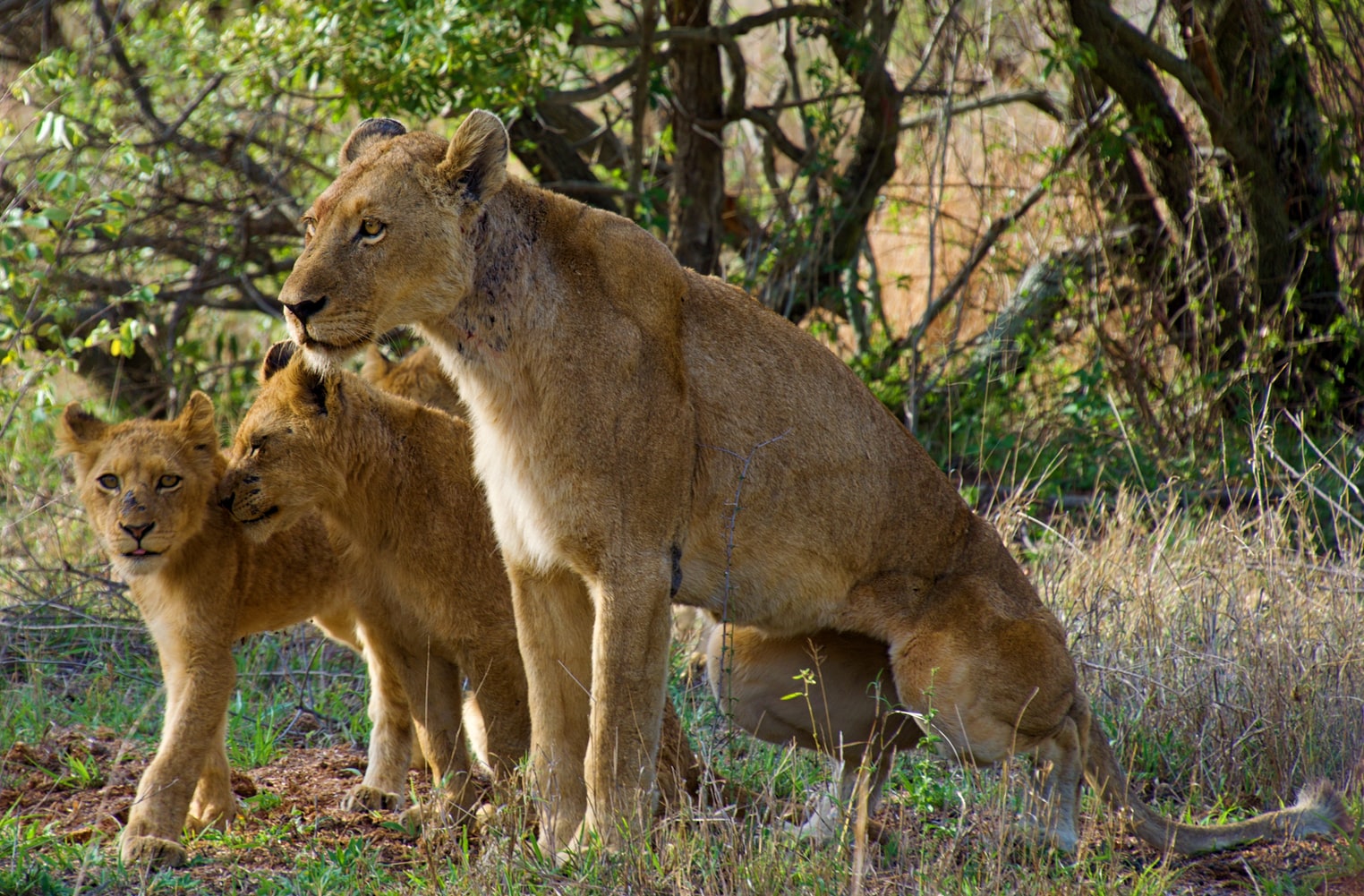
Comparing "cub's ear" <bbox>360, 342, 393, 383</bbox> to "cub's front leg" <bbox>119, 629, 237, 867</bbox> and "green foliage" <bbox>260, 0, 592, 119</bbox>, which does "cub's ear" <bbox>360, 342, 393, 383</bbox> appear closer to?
"green foliage" <bbox>260, 0, 592, 119</bbox>

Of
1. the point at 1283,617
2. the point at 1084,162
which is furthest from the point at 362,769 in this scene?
the point at 1084,162

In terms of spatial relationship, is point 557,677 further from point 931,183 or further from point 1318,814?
point 931,183

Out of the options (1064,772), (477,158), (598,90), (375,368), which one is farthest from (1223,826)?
(598,90)

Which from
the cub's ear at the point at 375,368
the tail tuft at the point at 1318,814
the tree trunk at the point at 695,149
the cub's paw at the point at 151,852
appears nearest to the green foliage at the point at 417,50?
the tree trunk at the point at 695,149

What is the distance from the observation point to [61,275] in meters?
8.48

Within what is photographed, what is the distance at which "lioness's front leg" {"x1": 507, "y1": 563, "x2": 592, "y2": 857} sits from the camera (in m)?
4.10

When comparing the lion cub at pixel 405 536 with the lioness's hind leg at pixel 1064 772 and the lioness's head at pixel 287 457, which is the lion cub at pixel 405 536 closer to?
the lioness's head at pixel 287 457

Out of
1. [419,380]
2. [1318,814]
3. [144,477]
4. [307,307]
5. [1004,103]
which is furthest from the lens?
[1004,103]

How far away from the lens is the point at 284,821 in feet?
15.3

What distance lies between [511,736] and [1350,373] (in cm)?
666

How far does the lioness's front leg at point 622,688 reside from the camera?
3.81 metres

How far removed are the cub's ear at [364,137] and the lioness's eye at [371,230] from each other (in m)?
0.43

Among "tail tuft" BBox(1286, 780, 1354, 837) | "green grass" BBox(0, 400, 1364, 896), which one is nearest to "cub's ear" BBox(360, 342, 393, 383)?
"green grass" BBox(0, 400, 1364, 896)

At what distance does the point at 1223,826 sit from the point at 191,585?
332 cm
